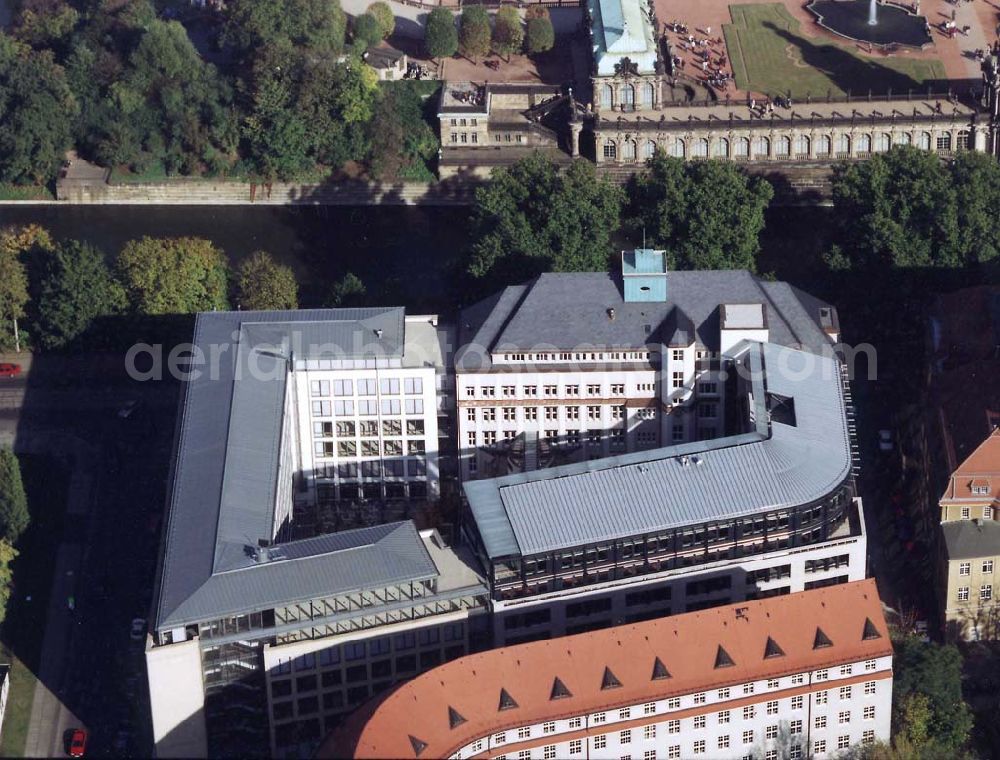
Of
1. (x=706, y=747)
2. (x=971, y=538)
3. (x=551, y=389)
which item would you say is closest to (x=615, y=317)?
(x=551, y=389)

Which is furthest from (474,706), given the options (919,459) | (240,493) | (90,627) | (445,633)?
(919,459)

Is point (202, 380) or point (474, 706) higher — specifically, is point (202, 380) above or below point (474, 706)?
above

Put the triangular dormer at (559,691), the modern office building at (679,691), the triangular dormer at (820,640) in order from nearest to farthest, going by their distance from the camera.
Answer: the modern office building at (679,691)
the triangular dormer at (559,691)
the triangular dormer at (820,640)

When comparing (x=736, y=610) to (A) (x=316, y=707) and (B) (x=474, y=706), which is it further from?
(A) (x=316, y=707)

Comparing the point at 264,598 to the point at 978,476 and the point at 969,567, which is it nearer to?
the point at 969,567

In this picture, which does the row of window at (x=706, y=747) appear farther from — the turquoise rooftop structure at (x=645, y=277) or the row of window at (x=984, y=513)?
the turquoise rooftop structure at (x=645, y=277)

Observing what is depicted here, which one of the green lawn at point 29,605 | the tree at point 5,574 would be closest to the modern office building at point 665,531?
the green lawn at point 29,605
